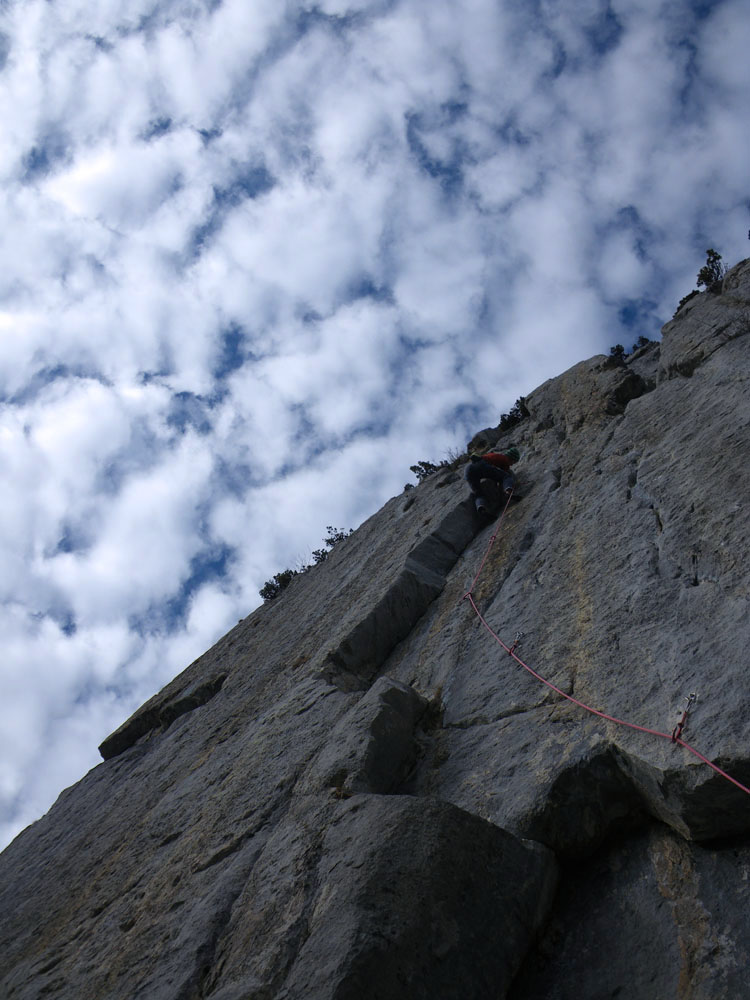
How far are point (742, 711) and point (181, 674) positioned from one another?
9745 millimetres

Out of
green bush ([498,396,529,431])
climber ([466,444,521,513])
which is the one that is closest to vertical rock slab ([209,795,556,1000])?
climber ([466,444,521,513])

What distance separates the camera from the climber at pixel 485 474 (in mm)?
9383

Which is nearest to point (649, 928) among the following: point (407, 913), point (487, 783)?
point (407, 913)

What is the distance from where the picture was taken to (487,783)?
4918 mm

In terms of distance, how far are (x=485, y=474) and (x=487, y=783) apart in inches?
205

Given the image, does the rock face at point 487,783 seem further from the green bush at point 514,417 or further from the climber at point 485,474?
the green bush at point 514,417

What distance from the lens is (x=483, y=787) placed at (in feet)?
16.1

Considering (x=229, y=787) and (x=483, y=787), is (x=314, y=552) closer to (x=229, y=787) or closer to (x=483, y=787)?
(x=229, y=787)

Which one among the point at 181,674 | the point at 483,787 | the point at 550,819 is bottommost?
the point at 550,819

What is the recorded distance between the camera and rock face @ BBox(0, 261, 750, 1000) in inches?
148

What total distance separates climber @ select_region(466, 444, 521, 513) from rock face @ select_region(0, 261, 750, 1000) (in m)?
0.28

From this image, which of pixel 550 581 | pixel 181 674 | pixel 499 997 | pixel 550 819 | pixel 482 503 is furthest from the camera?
pixel 181 674

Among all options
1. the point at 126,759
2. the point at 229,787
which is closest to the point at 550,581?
the point at 229,787

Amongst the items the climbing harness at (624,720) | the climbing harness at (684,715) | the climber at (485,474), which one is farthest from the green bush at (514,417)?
the climbing harness at (684,715)
